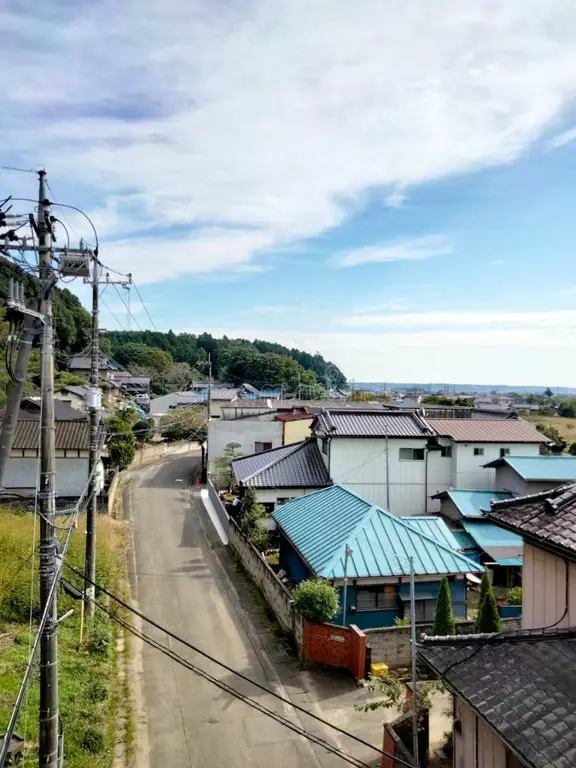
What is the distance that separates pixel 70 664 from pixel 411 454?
16868 millimetres

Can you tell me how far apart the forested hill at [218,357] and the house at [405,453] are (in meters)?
67.6

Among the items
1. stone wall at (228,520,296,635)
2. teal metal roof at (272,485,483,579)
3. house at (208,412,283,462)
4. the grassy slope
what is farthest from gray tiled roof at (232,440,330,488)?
house at (208,412,283,462)

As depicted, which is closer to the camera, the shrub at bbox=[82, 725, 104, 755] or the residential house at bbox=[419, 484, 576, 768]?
the residential house at bbox=[419, 484, 576, 768]

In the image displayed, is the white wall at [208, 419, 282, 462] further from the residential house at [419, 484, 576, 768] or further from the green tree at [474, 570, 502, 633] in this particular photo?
the residential house at [419, 484, 576, 768]

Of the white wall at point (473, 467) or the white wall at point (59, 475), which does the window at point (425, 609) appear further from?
the white wall at point (59, 475)

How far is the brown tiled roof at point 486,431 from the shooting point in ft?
84.6

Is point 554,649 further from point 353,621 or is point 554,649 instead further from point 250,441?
point 250,441

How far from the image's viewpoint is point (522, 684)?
224 inches

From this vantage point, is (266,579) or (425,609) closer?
(425,609)

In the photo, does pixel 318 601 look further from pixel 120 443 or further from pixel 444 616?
pixel 120 443

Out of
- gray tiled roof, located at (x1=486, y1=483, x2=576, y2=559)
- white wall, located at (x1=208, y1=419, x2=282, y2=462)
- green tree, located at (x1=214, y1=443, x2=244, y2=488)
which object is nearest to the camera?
gray tiled roof, located at (x1=486, y1=483, x2=576, y2=559)

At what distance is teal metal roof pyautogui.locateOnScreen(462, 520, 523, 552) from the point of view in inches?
713

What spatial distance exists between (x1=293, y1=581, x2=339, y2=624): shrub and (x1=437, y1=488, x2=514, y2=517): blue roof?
938cm

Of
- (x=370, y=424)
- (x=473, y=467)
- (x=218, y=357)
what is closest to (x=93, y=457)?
(x=370, y=424)
